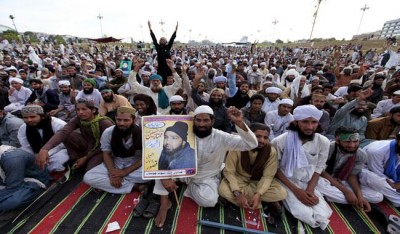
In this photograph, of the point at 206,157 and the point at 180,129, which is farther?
the point at 206,157

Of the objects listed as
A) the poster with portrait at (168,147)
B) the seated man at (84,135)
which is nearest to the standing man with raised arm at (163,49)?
the seated man at (84,135)

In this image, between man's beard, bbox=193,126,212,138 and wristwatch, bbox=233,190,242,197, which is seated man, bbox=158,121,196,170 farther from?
wristwatch, bbox=233,190,242,197

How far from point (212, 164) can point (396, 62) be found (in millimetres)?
12930

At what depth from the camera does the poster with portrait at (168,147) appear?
2.54 m

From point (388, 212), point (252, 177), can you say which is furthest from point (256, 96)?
point (388, 212)

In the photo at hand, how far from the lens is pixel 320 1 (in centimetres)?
2786

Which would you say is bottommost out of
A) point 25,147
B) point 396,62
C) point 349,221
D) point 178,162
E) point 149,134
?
point 349,221

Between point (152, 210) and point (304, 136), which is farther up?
point (304, 136)

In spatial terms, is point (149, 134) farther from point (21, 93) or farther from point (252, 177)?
point (21, 93)

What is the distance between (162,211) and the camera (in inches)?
101

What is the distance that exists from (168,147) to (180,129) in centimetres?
26

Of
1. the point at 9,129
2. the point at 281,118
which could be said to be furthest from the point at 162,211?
the point at 9,129

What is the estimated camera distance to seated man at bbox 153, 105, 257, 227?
254 cm

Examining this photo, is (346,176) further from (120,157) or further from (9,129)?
(9,129)
